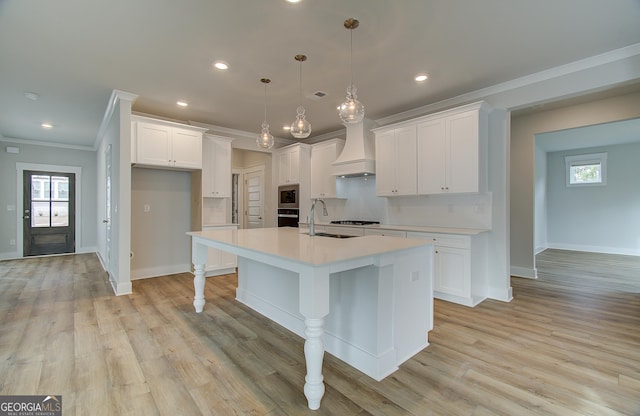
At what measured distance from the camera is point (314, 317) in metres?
1.63

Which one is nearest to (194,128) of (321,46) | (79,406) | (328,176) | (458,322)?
(328,176)

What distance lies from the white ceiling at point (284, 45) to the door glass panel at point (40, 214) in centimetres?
329

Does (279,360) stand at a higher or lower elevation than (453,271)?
lower

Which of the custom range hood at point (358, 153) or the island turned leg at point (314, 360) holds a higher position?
the custom range hood at point (358, 153)

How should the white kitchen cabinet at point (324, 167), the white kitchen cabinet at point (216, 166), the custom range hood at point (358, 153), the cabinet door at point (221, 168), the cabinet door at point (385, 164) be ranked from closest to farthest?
1. the cabinet door at point (385, 164)
2. the custom range hood at point (358, 153)
3. the white kitchen cabinet at point (216, 166)
4. the cabinet door at point (221, 168)
5. the white kitchen cabinet at point (324, 167)

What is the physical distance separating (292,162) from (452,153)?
9.96ft

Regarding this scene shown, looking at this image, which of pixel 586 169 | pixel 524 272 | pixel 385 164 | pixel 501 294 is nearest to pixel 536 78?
pixel 385 164

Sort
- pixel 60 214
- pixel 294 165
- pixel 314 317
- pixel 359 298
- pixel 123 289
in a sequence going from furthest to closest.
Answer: pixel 60 214 < pixel 294 165 < pixel 123 289 < pixel 359 298 < pixel 314 317

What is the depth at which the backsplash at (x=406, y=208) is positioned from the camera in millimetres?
3779

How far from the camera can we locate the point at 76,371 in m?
2.02

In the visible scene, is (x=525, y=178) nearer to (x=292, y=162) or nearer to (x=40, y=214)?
(x=292, y=162)

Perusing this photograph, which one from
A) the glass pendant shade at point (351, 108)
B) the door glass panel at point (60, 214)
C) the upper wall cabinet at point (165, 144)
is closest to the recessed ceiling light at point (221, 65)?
the glass pendant shade at point (351, 108)

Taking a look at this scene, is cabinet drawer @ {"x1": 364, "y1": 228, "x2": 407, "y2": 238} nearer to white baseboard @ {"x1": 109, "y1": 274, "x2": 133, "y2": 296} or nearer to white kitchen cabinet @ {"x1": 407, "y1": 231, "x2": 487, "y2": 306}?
white kitchen cabinet @ {"x1": 407, "y1": 231, "x2": 487, "y2": 306}

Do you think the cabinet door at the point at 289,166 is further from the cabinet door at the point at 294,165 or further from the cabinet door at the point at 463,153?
the cabinet door at the point at 463,153
